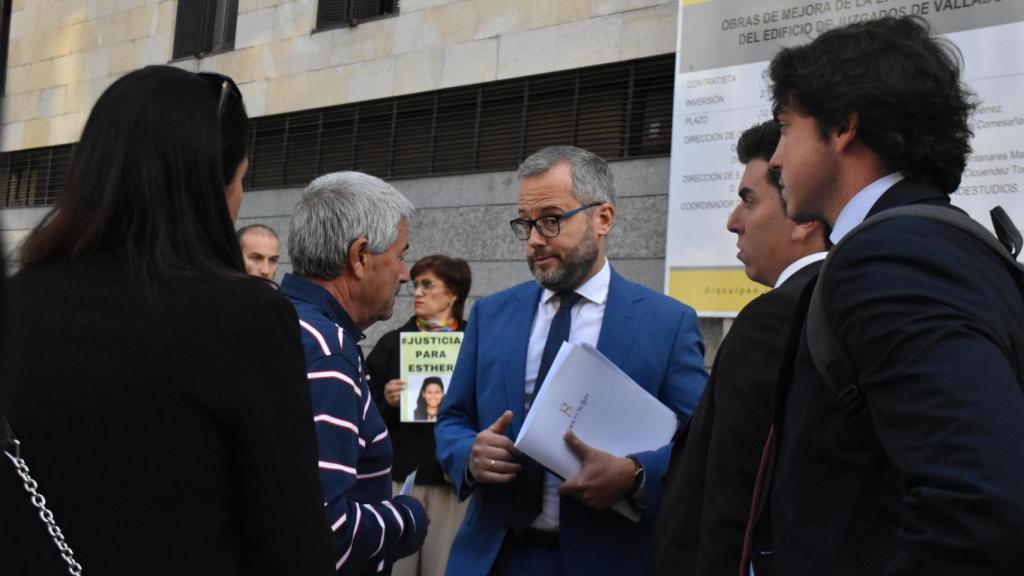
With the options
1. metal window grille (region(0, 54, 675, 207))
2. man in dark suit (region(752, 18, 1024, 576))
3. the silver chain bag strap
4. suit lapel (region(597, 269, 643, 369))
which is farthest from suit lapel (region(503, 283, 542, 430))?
metal window grille (region(0, 54, 675, 207))

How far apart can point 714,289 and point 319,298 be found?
4.83m

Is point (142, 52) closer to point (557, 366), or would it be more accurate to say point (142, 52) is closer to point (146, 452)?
point (557, 366)

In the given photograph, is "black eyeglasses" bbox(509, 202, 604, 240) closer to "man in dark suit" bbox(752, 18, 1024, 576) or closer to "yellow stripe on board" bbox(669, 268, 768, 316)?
"man in dark suit" bbox(752, 18, 1024, 576)

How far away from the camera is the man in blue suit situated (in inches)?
120

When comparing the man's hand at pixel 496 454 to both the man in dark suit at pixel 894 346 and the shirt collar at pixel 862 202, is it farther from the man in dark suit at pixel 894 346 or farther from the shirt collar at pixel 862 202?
the shirt collar at pixel 862 202

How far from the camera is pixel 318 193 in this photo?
2.73 meters

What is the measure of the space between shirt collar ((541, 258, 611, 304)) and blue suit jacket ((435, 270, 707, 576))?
1.4 inches

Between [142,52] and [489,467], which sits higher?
[142,52]

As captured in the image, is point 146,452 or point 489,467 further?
point 489,467

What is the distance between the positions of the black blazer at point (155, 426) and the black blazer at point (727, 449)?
0.86m

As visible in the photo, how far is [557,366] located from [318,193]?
0.83m

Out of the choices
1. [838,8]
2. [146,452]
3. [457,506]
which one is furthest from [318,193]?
[838,8]

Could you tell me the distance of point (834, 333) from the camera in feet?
5.29

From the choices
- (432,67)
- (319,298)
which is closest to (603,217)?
(319,298)
